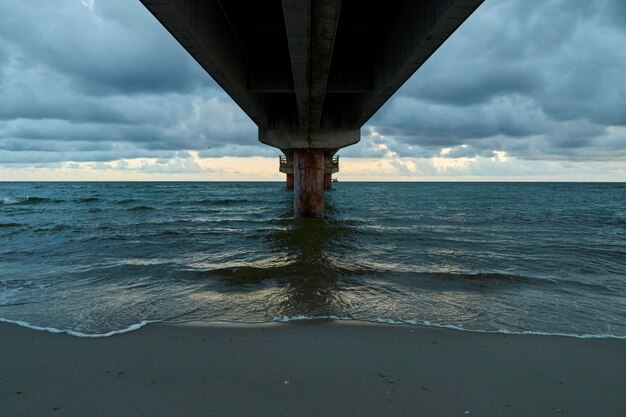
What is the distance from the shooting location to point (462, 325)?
4.82 meters

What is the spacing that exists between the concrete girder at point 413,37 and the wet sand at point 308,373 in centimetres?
478

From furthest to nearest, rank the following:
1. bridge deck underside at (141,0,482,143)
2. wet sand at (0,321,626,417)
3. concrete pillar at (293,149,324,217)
→ concrete pillar at (293,149,324,217) < bridge deck underside at (141,0,482,143) < wet sand at (0,321,626,417)

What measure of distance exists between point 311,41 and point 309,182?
42.6 ft

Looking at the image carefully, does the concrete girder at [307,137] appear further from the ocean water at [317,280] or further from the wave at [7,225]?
the wave at [7,225]

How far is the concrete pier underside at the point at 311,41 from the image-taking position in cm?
615

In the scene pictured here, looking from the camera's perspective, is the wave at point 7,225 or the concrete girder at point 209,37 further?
the wave at point 7,225

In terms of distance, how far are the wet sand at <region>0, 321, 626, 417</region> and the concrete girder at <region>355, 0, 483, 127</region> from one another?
478 cm

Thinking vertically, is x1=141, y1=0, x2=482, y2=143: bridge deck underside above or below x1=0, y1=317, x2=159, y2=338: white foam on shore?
above

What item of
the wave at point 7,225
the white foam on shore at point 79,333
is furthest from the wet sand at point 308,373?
the wave at point 7,225

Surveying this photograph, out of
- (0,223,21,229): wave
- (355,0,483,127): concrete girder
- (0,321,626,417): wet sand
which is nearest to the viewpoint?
(0,321,626,417): wet sand

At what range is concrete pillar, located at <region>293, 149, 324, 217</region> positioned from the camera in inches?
774

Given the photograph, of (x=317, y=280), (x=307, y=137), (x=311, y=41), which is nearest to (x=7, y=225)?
(x=307, y=137)

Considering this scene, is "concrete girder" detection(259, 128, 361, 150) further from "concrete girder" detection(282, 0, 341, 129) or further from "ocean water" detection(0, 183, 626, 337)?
"concrete girder" detection(282, 0, 341, 129)

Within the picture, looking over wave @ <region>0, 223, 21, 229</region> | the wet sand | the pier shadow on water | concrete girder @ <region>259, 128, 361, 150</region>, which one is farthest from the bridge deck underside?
wave @ <region>0, 223, 21, 229</region>
